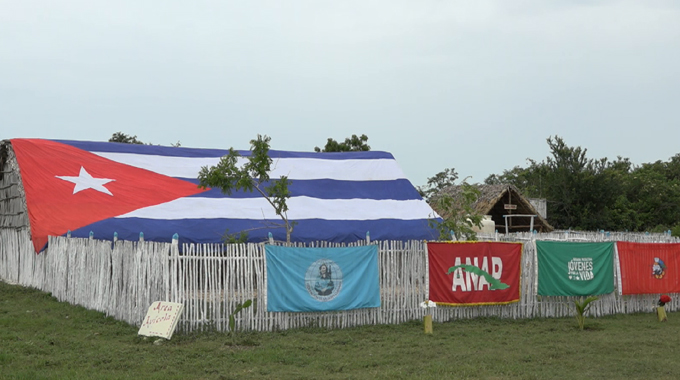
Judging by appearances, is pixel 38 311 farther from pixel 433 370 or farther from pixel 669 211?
pixel 669 211

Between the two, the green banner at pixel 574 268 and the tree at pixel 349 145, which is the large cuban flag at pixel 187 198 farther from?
the tree at pixel 349 145

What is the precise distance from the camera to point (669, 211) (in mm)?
42500

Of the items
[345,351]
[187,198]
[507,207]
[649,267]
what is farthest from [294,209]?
[507,207]

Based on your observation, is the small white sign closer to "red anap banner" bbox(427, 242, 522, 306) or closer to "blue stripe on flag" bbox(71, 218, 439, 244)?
"blue stripe on flag" bbox(71, 218, 439, 244)

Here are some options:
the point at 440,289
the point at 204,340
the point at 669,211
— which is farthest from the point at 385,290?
the point at 669,211

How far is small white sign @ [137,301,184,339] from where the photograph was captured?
35.3 feet

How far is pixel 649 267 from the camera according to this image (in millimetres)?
15867

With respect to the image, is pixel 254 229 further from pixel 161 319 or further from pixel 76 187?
pixel 76 187

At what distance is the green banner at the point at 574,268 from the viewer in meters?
14.3

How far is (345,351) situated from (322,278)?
2102 millimetres

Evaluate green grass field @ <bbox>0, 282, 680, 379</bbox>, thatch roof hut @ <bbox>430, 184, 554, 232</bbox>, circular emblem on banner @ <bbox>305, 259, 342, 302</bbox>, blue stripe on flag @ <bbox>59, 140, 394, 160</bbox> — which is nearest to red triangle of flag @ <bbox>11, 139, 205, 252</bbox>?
blue stripe on flag @ <bbox>59, 140, 394, 160</bbox>

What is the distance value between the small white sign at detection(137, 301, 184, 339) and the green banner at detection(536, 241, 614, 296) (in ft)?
24.7

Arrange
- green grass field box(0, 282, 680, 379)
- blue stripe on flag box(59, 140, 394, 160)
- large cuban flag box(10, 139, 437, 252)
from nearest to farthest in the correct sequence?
green grass field box(0, 282, 680, 379), large cuban flag box(10, 139, 437, 252), blue stripe on flag box(59, 140, 394, 160)

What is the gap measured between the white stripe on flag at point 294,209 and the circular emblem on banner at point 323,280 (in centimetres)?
606
